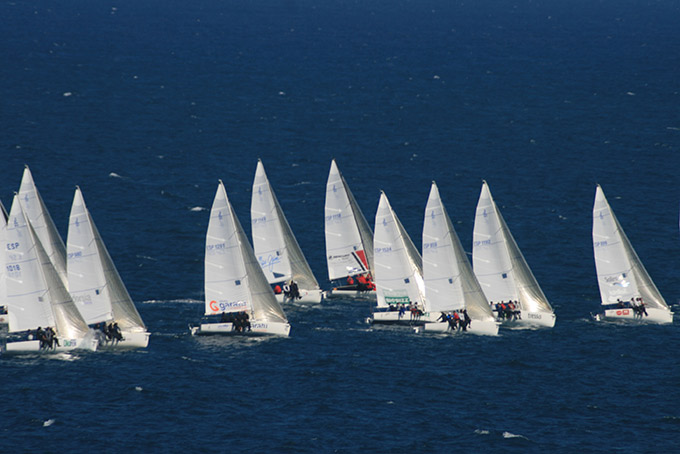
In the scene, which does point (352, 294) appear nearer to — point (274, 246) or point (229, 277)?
point (274, 246)

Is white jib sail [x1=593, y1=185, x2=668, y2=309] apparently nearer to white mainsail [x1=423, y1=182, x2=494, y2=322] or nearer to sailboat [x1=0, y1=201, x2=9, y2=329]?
white mainsail [x1=423, y1=182, x2=494, y2=322]

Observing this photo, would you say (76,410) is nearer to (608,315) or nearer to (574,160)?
(608,315)

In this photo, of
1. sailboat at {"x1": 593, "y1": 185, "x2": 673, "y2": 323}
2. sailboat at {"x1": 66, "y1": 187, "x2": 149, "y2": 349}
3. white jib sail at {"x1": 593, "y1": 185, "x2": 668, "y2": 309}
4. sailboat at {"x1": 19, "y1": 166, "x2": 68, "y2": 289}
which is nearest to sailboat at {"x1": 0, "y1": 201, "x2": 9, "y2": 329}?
sailboat at {"x1": 19, "y1": 166, "x2": 68, "y2": 289}

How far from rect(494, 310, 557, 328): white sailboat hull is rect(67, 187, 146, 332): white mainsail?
113 ft

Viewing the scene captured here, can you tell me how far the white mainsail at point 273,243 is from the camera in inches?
4407

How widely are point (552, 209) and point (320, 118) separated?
219 feet

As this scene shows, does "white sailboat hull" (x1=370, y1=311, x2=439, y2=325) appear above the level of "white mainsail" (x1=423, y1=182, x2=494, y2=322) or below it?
below

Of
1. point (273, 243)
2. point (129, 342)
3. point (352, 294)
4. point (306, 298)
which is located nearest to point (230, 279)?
point (306, 298)

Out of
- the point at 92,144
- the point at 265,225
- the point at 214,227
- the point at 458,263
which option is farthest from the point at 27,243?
the point at 92,144

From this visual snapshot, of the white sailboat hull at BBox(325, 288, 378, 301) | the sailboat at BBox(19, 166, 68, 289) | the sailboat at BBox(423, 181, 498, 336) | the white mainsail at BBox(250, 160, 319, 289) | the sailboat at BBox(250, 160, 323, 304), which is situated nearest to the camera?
the sailboat at BBox(423, 181, 498, 336)

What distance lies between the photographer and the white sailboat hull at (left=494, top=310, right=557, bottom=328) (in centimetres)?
10216

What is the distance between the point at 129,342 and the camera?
311ft

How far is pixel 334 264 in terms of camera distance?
113m

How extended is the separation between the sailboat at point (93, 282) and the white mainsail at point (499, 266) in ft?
107
